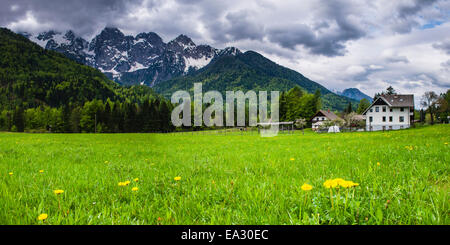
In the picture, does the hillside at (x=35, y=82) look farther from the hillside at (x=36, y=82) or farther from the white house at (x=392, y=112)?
the white house at (x=392, y=112)

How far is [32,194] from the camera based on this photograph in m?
2.63

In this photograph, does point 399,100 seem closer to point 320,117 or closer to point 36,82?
point 320,117

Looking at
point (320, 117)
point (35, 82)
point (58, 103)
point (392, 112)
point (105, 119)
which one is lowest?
point (105, 119)

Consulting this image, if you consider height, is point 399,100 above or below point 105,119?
above

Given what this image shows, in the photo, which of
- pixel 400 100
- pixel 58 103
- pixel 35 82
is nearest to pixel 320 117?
pixel 400 100

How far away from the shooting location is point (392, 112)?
56344mm

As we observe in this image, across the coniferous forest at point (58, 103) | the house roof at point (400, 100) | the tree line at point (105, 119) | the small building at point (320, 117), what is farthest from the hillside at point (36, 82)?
the house roof at point (400, 100)

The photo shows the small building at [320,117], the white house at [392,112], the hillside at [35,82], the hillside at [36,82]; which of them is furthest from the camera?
the hillside at [35,82]

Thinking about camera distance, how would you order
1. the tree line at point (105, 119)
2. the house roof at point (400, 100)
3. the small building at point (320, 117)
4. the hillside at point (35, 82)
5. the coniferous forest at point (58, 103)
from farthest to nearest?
the hillside at point (35, 82)
the coniferous forest at point (58, 103)
the tree line at point (105, 119)
the small building at point (320, 117)
the house roof at point (400, 100)

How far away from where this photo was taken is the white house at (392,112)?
55281 millimetres

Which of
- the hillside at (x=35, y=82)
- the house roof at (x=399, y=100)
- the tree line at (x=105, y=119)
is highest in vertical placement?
the hillside at (x=35, y=82)

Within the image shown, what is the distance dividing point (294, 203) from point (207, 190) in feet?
3.45
